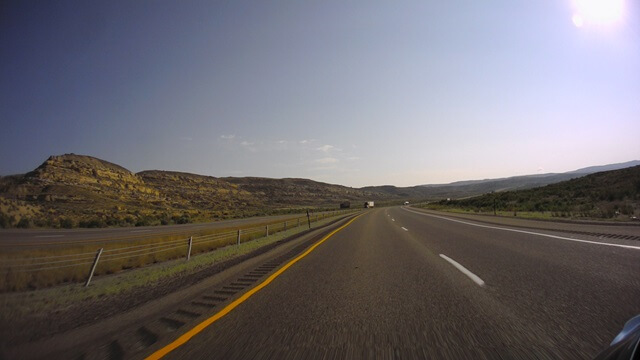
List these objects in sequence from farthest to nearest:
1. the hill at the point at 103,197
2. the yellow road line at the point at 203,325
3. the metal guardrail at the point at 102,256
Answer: the hill at the point at 103,197, the metal guardrail at the point at 102,256, the yellow road line at the point at 203,325

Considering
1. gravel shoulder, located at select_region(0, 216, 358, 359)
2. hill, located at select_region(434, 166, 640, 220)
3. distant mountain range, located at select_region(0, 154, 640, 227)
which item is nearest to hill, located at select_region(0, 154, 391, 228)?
distant mountain range, located at select_region(0, 154, 640, 227)

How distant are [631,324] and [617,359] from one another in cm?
73

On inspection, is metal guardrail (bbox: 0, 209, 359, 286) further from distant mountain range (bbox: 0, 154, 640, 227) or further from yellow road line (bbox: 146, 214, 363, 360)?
distant mountain range (bbox: 0, 154, 640, 227)

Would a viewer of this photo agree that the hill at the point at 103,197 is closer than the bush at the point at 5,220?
No

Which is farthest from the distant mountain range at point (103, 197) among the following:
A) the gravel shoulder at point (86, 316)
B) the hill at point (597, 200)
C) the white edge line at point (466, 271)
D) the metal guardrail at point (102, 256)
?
the hill at point (597, 200)

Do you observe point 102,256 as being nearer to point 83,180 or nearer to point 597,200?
point 597,200

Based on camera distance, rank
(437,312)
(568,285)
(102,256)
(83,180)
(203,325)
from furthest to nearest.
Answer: (83,180) < (102,256) < (568,285) < (437,312) < (203,325)

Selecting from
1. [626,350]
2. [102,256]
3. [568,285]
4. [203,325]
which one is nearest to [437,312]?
[568,285]

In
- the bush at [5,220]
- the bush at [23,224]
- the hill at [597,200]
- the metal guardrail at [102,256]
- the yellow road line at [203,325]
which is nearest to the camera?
the yellow road line at [203,325]

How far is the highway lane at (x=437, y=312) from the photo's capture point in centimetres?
369

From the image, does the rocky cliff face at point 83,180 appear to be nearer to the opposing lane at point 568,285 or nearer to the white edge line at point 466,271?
the white edge line at point 466,271

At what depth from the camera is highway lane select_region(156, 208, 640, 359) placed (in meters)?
3.69

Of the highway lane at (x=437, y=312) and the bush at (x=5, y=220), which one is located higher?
the bush at (x=5, y=220)

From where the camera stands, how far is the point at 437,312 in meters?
4.89
